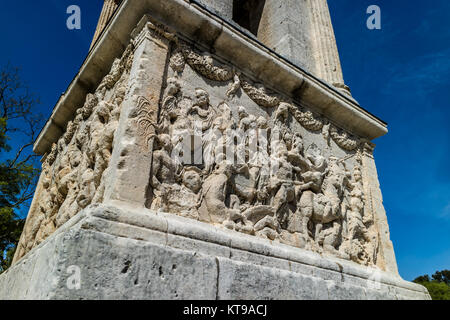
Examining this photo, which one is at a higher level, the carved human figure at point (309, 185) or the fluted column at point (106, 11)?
the fluted column at point (106, 11)

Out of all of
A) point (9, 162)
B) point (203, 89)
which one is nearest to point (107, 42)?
point (203, 89)

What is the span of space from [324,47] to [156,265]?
5.45 metres

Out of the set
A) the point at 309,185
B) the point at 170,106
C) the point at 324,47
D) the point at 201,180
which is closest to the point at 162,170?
the point at 201,180

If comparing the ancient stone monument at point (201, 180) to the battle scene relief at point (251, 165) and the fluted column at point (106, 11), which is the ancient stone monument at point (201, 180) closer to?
the battle scene relief at point (251, 165)

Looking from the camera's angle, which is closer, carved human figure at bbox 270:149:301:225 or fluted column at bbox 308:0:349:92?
carved human figure at bbox 270:149:301:225

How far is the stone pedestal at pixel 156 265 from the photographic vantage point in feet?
7.16

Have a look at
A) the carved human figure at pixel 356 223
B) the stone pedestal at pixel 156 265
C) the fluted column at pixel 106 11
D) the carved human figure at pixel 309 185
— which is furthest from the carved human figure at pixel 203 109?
the fluted column at pixel 106 11

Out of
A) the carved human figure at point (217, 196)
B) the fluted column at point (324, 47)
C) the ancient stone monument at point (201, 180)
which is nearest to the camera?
the ancient stone monument at point (201, 180)

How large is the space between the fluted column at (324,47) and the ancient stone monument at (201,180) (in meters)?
1.15

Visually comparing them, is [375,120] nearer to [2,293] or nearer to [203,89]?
[203,89]

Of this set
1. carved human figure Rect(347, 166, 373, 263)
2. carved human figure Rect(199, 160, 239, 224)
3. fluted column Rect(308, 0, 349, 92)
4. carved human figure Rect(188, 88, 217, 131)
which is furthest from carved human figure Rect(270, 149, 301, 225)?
fluted column Rect(308, 0, 349, 92)

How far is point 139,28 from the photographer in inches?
146

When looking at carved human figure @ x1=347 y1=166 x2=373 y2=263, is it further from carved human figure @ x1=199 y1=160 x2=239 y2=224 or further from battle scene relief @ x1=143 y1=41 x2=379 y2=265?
carved human figure @ x1=199 y1=160 x2=239 y2=224

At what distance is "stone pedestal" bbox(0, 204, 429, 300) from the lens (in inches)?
85.9
